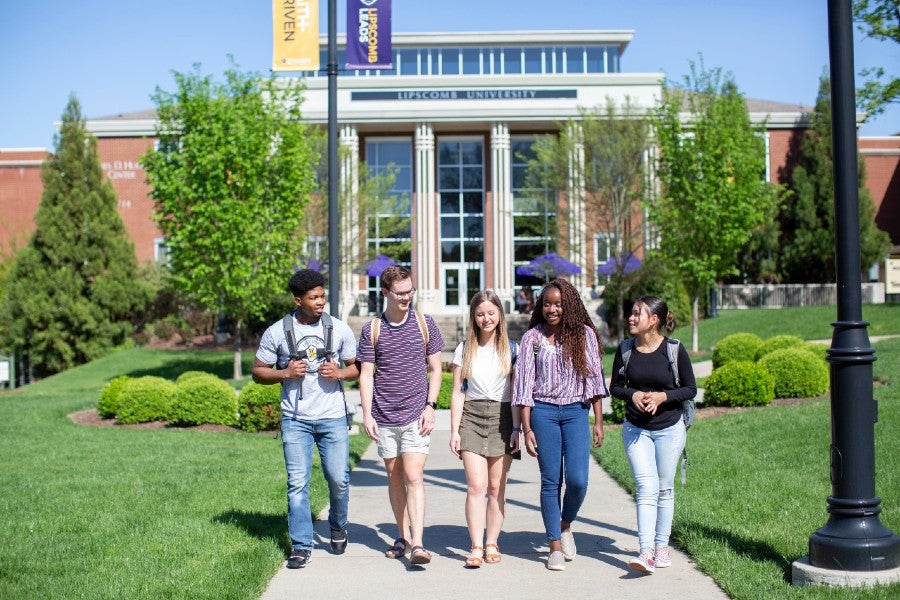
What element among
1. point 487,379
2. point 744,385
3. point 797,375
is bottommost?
point 744,385

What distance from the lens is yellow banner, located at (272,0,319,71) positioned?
500 inches

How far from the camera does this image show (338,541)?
6.78 metres

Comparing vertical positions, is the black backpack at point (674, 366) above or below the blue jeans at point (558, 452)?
above

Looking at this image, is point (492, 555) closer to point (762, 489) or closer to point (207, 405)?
point (762, 489)

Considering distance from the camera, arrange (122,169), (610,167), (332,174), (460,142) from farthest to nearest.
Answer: (122,169) → (460,142) → (610,167) → (332,174)

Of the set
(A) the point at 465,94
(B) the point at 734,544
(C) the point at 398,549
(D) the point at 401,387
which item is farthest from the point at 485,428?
(A) the point at 465,94

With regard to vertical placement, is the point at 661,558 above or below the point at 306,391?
below

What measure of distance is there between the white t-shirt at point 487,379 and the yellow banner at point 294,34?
745 centimetres

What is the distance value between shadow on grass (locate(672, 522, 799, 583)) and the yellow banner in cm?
820

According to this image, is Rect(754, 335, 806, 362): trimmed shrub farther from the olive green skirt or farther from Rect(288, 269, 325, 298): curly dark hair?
Rect(288, 269, 325, 298): curly dark hair

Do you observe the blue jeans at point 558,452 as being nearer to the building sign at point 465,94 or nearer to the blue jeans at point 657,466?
the blue jeans at point 657,466

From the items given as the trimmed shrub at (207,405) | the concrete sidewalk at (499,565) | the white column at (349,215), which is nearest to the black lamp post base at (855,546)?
the concrete sidewalk at (499,565)

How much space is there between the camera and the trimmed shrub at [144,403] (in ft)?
50.1

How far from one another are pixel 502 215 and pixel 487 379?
125 ft
